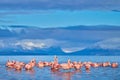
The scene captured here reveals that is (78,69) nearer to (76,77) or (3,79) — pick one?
(76,77)

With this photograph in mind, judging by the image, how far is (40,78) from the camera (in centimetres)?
7075

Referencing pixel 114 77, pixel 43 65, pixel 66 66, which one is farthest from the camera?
pixel 43 65

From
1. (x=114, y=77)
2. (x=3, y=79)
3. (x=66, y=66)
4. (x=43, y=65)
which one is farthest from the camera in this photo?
(x=43, y=65)

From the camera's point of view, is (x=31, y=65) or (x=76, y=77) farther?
(x=31, y=65)

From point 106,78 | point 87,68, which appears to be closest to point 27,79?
point 106,78

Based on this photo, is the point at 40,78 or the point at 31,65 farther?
the point at 31,65

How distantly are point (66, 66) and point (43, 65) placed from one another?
17.1 meters

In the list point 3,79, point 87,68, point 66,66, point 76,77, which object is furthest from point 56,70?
point 3,79

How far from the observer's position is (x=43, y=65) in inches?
4058

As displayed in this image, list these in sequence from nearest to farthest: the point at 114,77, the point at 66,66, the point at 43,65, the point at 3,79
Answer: the point at 3,79 → the point at 114,77 → the point at 66,66 → the point at 43,65

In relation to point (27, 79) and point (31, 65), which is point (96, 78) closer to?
point (27, 79)

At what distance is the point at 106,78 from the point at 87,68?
20.1 metres

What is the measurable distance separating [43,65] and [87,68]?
14747mm

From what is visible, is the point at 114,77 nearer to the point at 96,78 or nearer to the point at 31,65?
the point at 96,78
